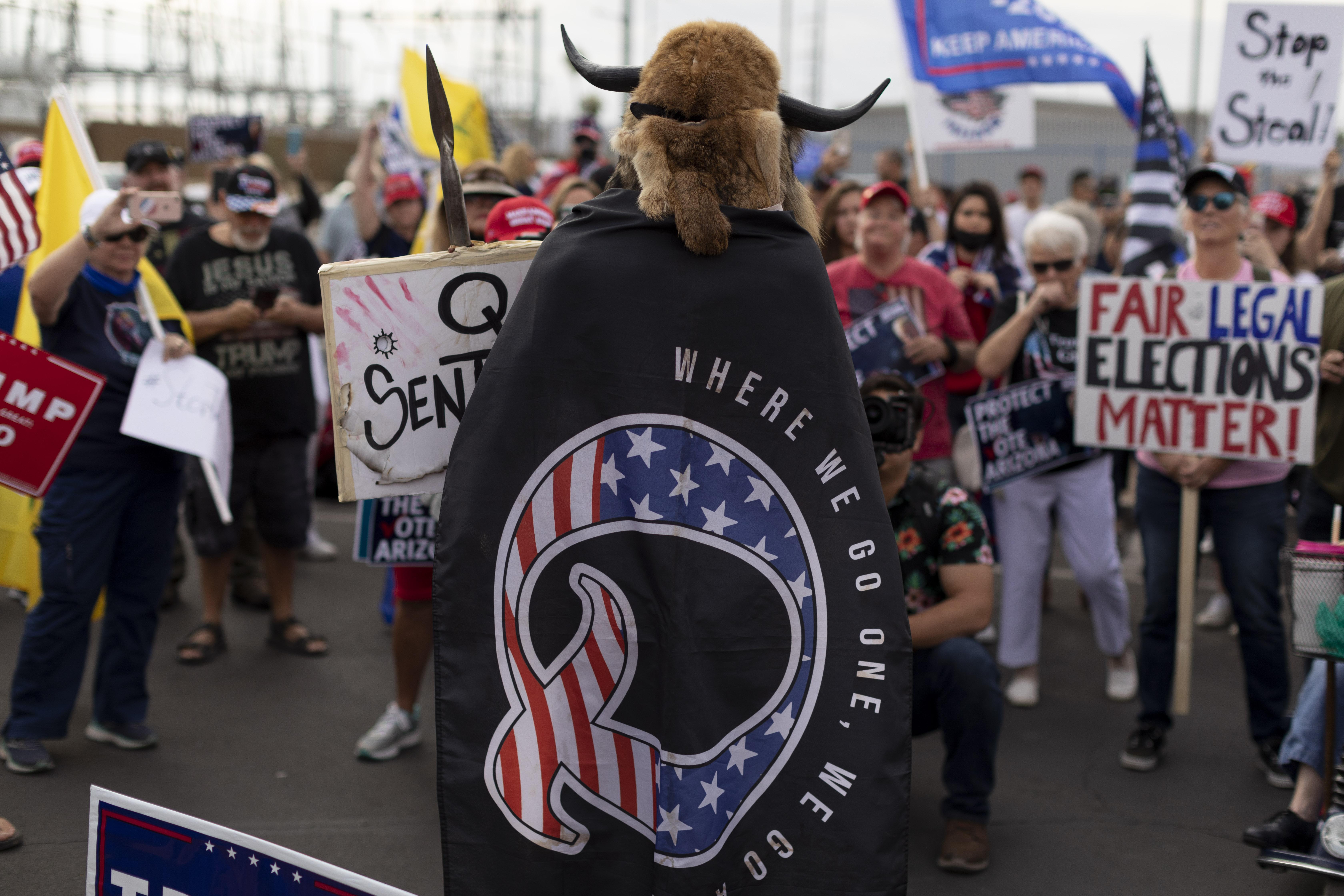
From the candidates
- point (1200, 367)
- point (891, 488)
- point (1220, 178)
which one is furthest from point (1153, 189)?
point (891, 488)

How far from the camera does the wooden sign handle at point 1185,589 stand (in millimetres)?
4355

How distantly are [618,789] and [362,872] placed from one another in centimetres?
156

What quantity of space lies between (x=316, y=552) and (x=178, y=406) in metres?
3.04

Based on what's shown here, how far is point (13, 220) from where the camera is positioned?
400 cm

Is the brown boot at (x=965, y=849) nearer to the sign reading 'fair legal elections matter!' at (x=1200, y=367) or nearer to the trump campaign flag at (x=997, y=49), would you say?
the sign reading 'fair legal elections matter!' at (x=1200, y=367)

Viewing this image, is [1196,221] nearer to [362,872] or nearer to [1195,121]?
[362,872]

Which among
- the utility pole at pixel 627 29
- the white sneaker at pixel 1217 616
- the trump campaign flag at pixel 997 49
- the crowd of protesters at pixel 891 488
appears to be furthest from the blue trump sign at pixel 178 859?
the utility pole at pixel 627 29

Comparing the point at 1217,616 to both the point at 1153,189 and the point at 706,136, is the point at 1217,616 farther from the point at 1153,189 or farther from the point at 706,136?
the point at 706,136

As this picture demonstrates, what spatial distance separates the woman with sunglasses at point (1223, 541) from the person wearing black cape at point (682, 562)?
252 cm

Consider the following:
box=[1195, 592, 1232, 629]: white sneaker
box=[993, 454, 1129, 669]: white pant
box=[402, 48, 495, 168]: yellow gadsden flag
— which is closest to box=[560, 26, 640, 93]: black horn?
box=[993, 454, 1129, 669]: white pant

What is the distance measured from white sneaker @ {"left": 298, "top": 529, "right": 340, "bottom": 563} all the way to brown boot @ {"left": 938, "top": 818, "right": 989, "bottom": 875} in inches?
177

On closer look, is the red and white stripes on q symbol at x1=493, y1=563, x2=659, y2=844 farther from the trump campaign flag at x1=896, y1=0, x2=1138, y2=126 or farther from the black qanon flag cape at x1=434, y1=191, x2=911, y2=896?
the trump campaign flag at x1=896, y1=0, x2=1138, y2=126

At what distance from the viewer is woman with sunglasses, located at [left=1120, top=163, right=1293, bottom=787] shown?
14.2 ft

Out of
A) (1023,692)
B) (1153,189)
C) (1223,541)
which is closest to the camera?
(1223,541)
